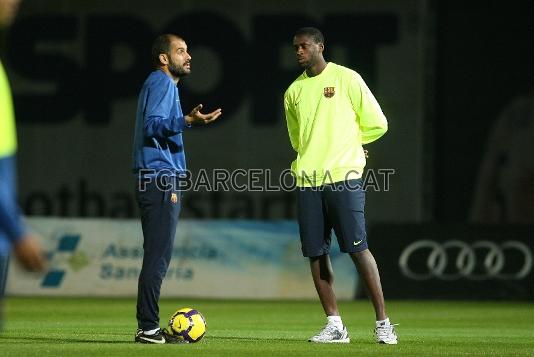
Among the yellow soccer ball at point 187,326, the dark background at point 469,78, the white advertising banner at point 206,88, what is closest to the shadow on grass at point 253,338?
the yellow soccer ball at point 187,326

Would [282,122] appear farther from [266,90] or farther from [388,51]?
[388,51]

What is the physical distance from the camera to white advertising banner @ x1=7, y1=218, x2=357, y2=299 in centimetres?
1712

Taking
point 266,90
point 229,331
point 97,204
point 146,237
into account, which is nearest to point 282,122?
point 266,90

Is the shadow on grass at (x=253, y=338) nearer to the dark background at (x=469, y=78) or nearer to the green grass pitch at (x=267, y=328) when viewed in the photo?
the green grass pitch at (x=267, y=328)

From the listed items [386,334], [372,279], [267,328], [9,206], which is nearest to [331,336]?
[386,334]

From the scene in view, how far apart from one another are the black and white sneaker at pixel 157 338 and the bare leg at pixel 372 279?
1.35 meters

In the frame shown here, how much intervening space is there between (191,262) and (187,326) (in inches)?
339

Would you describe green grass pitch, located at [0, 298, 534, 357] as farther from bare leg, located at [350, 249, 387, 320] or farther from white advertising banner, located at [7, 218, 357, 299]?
white advertising banner, located at [7, 218, 357, 299]

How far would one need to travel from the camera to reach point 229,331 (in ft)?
34.2

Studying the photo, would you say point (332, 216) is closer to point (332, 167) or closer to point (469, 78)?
point (332, 167)

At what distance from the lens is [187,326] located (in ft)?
28.5

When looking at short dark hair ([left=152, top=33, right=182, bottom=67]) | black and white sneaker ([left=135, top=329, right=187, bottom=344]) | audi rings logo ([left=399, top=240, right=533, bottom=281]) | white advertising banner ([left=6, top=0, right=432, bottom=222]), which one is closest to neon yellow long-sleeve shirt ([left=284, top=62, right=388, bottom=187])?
short dark hair ([left=152, top=33, right=182, bottom=67])

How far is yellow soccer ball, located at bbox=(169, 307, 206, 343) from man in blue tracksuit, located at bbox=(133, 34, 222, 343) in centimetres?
9

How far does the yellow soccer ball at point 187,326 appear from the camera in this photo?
8680 millimetres
